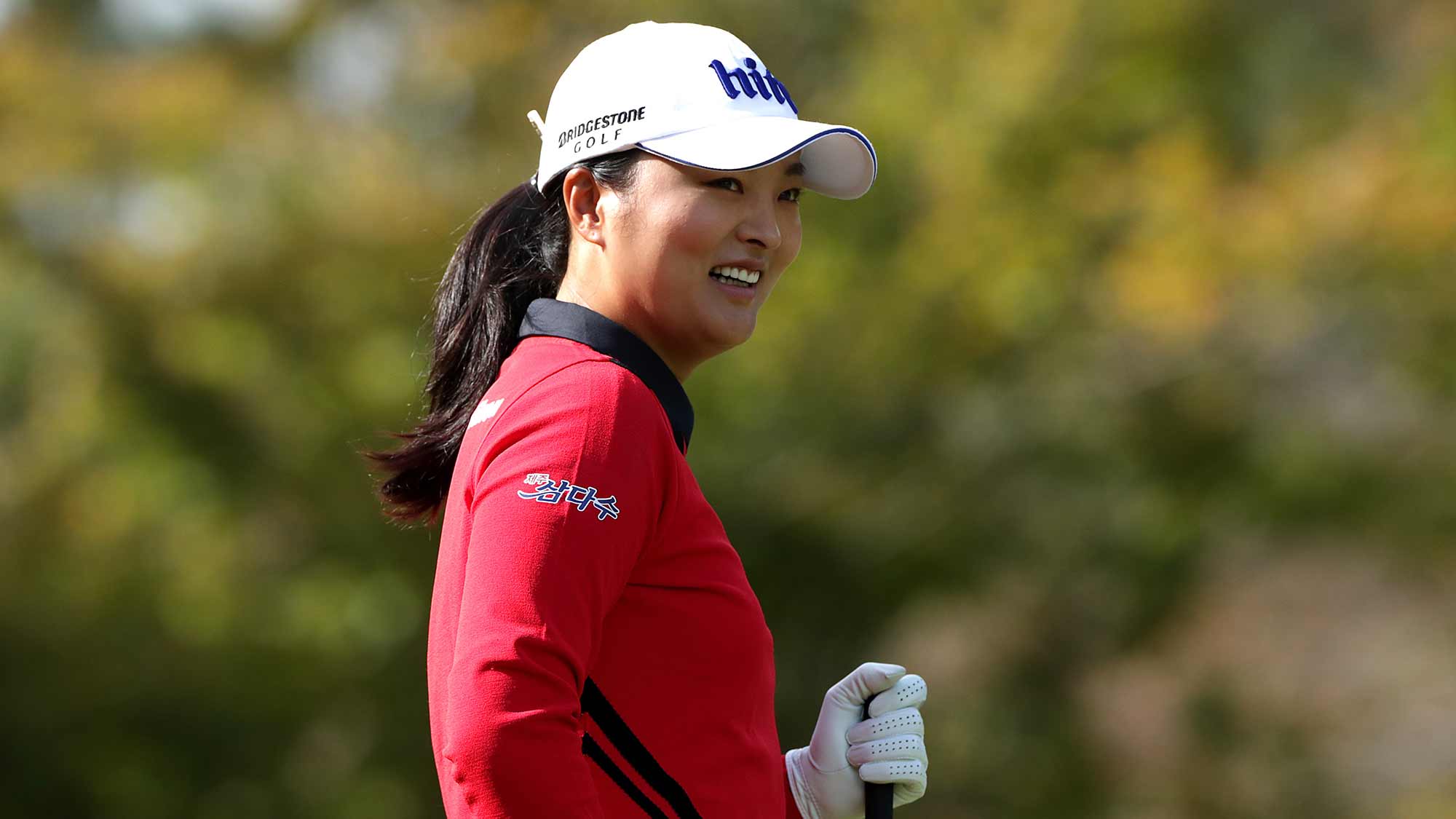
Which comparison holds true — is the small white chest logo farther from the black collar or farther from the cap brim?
the cap brim

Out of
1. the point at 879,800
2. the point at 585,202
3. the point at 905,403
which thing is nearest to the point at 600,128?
the point at 585,202

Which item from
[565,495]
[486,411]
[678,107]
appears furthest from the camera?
[678,107]

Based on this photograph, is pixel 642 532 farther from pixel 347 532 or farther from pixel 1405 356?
pixel 1405 356

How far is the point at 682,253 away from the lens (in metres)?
1.91

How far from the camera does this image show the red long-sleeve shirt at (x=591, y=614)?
1571 millimetres

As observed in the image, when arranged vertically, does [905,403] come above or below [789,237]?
below

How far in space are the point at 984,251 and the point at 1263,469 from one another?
7.42 feet

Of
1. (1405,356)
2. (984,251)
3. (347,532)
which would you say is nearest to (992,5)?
(984,251)

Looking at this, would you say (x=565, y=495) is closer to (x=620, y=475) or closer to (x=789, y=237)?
(x=620, y=475)

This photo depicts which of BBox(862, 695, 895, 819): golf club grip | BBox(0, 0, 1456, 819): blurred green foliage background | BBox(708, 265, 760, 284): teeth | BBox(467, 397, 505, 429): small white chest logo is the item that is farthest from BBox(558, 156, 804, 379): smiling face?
BBox(0, 0, 1456, 819): blurred green foliage background

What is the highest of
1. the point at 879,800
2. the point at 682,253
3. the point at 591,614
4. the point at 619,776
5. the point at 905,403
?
the point at 682,253

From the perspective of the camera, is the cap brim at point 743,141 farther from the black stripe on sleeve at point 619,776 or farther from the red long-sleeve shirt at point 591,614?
the black stripe on sleeve at point 619,776

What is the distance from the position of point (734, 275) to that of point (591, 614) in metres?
0.51

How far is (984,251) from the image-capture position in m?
10.4
